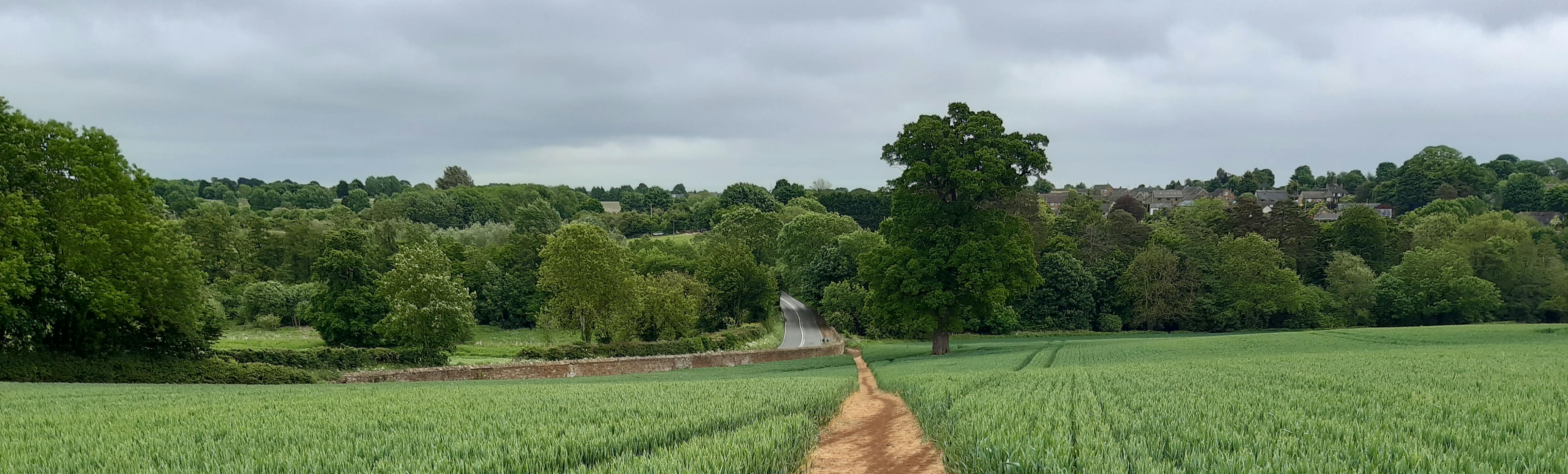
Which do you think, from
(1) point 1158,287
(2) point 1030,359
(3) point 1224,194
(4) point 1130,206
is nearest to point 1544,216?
(4) point 1130,206

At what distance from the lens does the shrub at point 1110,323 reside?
200ft

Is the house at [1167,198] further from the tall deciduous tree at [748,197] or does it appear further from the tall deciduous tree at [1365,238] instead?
the tall deciduous tree at [748,197]

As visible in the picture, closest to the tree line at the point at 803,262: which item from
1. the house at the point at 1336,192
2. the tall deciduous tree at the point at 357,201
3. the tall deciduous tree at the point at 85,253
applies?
the tall deciduous tree at the point at 85,253

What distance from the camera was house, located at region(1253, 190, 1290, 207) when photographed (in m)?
146

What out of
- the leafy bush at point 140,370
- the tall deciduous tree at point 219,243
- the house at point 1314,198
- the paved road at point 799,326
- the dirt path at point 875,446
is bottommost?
the paved road at point 799,326

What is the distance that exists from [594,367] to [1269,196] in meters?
165

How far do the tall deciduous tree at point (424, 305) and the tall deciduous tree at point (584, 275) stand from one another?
17.7 ft

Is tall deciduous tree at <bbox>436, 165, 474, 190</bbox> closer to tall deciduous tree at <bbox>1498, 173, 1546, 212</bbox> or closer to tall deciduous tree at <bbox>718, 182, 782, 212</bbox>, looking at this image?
tall deciduous tree at <bbox>718, 182, 782, 212</bbox>

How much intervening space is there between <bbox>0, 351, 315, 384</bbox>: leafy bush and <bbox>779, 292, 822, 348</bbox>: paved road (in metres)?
26.8

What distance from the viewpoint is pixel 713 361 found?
3569cm

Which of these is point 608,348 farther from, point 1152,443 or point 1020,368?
point 1152,443

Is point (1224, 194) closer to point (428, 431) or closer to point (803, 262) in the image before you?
point (803, 262)

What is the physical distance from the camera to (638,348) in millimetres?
36062

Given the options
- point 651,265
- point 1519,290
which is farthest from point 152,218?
point 1519,290
